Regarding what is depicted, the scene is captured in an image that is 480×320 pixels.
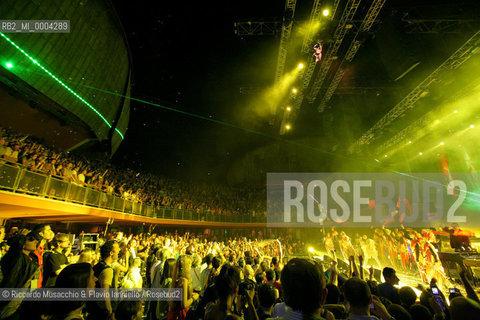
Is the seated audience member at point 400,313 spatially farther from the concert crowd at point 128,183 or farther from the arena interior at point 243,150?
the concert crowd at point 128,183

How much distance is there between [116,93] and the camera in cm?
2016

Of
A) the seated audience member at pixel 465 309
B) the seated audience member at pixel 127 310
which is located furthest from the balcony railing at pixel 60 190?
the seated audience member at pixel 465 309

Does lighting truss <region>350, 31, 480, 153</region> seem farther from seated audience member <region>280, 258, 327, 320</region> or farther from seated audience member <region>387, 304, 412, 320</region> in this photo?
seated audience member <region>280, 258, 327, 320</region>

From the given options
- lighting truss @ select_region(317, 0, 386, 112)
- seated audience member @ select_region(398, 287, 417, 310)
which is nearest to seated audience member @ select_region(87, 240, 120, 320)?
seated audience member @ select_region(398, 287, 417, 310)

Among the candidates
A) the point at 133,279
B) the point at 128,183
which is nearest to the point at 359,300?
the point at 133,279

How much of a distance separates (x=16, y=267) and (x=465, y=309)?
5590 millimetres

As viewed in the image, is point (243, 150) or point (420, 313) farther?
point (243, 150)

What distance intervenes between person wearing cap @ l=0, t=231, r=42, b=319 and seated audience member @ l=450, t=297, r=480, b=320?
5278 mm

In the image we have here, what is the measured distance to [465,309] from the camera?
191cm

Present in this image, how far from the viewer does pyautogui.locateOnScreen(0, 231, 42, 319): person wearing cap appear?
2986 millimetres

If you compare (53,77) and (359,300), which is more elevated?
(53,77)

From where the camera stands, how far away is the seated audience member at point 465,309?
1.87 meters

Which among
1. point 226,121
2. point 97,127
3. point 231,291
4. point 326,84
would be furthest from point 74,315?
point 97,127

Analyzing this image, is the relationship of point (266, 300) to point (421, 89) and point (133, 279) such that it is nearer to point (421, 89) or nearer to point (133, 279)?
point (133, 279)
